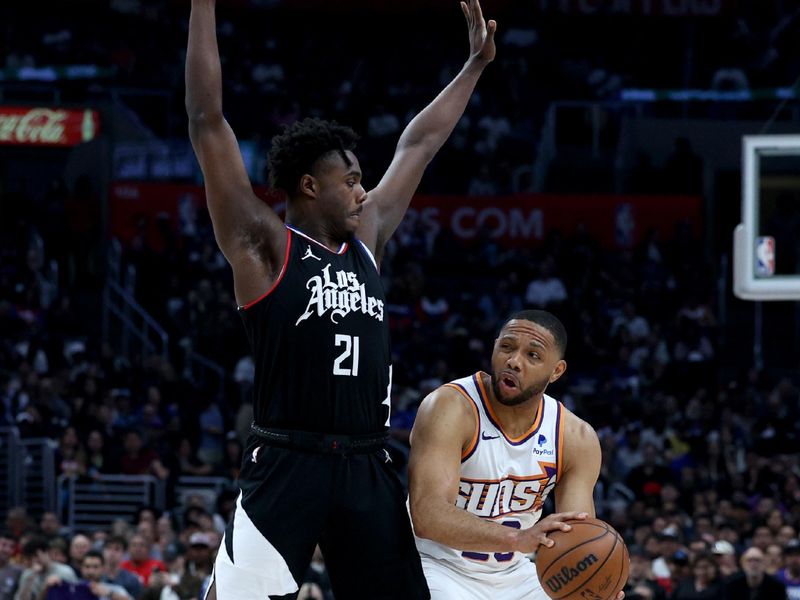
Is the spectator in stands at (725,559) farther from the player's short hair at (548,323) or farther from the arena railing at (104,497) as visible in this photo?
the player's short hair at (548,323)

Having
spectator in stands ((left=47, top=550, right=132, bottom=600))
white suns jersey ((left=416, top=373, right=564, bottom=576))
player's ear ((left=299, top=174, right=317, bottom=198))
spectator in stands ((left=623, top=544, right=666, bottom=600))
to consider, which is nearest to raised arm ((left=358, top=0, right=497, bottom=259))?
player's ear ((left=299, top=174, right=317, bottom=198))

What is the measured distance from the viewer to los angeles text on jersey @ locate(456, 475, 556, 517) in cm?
573

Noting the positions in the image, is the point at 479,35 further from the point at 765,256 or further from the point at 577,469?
the point at 765,256

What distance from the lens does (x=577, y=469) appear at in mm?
5785

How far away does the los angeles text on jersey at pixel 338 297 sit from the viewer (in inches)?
196

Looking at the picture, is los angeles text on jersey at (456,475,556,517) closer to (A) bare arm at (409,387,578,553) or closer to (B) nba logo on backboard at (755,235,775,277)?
(A) bare arm at (409,387,578,553)

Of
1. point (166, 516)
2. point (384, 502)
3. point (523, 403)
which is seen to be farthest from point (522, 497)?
point (166, 516)

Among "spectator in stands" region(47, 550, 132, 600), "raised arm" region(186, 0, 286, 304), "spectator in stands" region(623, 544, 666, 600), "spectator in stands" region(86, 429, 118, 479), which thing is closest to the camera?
"raised arm" region(186, 0, 286, 304)

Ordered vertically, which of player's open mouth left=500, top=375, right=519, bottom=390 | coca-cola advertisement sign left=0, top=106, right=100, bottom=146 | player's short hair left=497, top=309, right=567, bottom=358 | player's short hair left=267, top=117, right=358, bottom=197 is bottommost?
player's open mouth left=500, top=375, right=519, bottom=390

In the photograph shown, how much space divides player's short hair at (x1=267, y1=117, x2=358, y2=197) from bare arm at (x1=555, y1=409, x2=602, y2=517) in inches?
61.6

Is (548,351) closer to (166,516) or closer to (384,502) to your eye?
(384,502)

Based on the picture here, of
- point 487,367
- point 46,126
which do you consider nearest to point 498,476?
point 487,367

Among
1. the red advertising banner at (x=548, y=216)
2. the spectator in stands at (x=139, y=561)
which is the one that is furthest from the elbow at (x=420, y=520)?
the red advertising banner at (x=548, y=216)

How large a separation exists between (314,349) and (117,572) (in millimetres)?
8287
